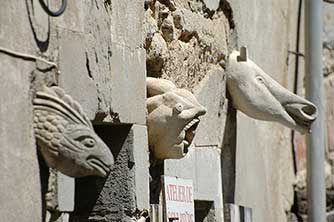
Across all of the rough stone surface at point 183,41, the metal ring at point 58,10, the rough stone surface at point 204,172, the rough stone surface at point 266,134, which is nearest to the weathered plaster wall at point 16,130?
the metal ring at point 58,10

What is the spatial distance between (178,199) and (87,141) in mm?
1803

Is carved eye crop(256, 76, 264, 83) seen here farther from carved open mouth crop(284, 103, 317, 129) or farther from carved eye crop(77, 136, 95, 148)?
carved eye crop(77, 136, 95, 148)

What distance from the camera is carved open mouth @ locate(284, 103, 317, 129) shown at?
8891 millimetres

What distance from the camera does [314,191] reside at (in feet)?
33.0

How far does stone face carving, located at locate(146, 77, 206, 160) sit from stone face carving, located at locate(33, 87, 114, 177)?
1331 millimetres

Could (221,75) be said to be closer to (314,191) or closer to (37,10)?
(314,191)

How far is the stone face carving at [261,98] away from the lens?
8.79 metres

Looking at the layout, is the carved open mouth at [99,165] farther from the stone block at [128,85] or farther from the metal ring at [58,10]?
the stone block at [128,85]

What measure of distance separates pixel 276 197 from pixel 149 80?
2.72 meters

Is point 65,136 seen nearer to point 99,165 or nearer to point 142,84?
point 99,165

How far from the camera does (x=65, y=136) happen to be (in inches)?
231

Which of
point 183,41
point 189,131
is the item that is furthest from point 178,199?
point 183,41

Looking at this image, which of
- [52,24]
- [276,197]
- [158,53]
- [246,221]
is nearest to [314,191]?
[276,197]

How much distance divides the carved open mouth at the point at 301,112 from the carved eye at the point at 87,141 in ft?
10.2
